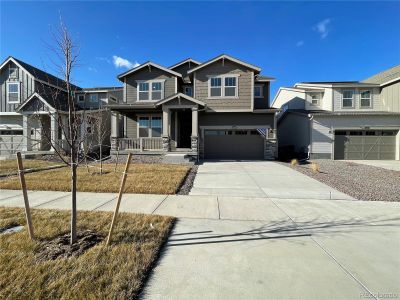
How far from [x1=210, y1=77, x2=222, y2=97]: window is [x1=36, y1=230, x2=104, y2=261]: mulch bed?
13851mm

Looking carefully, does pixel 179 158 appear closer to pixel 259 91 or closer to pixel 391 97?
pixel 259 91

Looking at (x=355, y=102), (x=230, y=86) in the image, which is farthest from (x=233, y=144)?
(x=355, y=102)

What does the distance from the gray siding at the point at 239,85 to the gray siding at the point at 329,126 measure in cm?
589

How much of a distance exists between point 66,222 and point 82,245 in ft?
3.94

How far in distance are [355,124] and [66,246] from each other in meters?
19.7

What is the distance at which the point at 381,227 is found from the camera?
4.18 meters

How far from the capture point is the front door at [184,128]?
16969mm

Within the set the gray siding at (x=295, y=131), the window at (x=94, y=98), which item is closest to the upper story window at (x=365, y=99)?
the gray siding at (x=295, y=131)

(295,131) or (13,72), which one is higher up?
(13,72)

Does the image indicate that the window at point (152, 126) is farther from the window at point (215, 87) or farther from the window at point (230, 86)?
the window at point (230, 86)

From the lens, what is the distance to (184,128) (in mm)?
17375

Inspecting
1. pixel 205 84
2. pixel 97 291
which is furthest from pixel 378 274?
pixel 205 84

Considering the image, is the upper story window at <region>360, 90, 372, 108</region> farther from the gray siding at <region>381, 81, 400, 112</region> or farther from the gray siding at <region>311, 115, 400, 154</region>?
the gray siding at <region>311, 115, 400, 154</region>

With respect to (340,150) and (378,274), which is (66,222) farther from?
(340,150)
